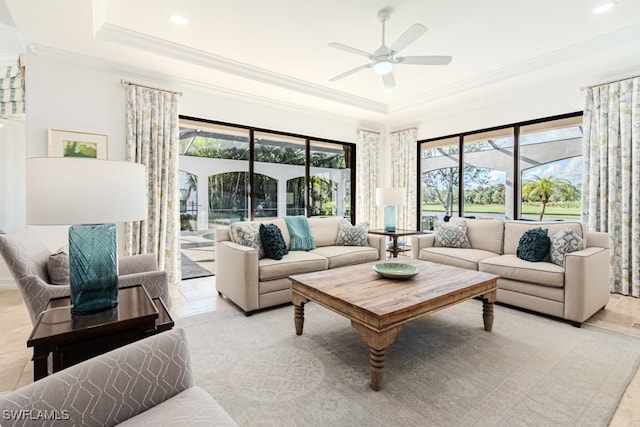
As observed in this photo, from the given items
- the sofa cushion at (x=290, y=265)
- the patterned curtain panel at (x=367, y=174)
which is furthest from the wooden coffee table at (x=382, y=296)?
the patterned curtain panel at (x=367, y=174)

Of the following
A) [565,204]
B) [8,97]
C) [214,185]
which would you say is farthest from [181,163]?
[565,204]

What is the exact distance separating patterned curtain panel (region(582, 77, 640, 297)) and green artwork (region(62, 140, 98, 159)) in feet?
19.5

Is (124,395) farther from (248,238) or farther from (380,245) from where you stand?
(380,245)

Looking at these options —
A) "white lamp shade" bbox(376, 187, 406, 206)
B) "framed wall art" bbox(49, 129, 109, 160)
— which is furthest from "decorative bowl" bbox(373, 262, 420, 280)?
"framed wall art" bbox(49, 129, 109, 160)

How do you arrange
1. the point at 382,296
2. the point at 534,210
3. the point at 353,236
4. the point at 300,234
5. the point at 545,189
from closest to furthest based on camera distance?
1. the point at 382,296
2. the point at 300,234
3. the point at 353,236
4. the point at 545,189
5. the point at 534,210

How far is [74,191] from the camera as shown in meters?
1.30

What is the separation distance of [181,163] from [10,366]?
286 cm

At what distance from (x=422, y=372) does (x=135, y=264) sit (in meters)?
2.27

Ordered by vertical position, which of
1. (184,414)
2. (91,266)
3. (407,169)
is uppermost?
(407,169)

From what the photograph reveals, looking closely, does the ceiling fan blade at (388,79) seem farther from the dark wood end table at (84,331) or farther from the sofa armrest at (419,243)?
the dark wood end table at (84,331)

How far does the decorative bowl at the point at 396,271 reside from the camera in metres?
2.46

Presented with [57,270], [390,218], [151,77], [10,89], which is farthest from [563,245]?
[10,89]

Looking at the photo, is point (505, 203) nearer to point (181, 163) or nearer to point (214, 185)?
point (214, 185)

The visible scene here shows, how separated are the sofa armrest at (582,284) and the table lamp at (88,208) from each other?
330 cm
